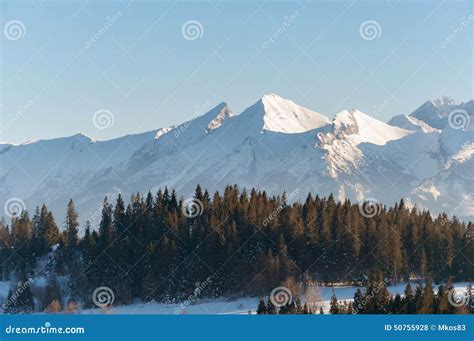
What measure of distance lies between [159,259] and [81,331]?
77149 mm

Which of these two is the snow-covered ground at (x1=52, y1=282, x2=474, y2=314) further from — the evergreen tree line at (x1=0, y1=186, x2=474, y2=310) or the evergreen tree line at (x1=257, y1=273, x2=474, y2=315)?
the evergreen tree line at (x1=257, y1=273, x2=474, y2=315)

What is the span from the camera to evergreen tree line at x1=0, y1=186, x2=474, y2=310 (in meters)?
115

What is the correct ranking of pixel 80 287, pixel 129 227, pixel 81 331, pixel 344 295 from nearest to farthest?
pixel 81 331 < pixel 344 295 < pixel 80 287 < pixel 129 227

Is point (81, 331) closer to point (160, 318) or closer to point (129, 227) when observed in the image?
point (160, 318)

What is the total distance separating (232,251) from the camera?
387 feet

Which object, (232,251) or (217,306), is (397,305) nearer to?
(217,306)

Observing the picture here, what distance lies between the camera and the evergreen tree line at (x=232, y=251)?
378ft

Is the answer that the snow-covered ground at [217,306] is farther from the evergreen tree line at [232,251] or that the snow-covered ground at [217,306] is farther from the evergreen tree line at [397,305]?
the evergreen tree line at [397,305]

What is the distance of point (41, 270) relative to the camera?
125812 mm

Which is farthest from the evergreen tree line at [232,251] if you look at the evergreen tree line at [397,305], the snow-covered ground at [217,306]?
the evergreen tree line at [397,305]

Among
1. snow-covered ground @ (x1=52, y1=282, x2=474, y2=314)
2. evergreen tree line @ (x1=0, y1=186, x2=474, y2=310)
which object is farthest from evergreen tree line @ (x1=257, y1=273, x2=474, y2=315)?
evergreen tree line @ (x1=0, y1=186, x2=474, y2=310)

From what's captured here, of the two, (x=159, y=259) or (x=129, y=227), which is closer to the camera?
(x=159, y=259)

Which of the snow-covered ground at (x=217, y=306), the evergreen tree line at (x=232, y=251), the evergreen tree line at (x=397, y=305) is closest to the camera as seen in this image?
the evergreen tree line at (x=397, y=305)

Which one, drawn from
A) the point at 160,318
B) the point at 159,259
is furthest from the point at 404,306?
the point at 159,259
